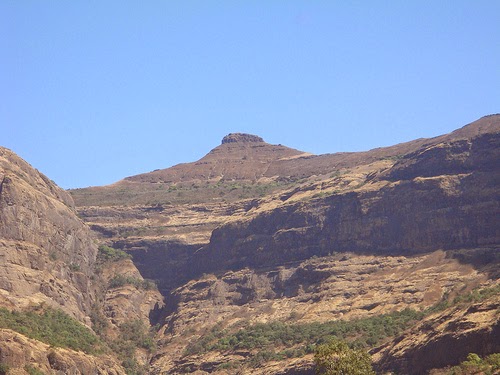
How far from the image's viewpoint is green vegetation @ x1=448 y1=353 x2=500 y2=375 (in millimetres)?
63994

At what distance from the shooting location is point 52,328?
306ft

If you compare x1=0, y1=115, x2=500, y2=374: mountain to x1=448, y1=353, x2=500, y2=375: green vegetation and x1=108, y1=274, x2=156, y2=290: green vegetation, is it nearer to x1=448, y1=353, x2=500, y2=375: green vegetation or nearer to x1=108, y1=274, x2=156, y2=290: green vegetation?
x1=108, y1=274, x2=156, y2=290: green vegetation

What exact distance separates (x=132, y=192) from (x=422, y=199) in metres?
60.7

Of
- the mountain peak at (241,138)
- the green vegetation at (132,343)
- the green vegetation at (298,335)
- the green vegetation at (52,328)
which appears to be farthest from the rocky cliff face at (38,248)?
the mountain peak at (241,138)

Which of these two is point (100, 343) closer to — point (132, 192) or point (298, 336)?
point (298, 336)

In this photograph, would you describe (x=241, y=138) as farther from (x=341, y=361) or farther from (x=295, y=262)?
(x=341, y=361)

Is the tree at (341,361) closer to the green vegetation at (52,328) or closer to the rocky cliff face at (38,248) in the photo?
the green vegetation at (52,328)

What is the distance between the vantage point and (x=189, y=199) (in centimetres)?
14962

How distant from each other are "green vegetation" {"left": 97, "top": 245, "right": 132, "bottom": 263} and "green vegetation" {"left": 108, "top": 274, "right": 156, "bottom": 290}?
4686 mm

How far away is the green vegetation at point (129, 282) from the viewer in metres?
124

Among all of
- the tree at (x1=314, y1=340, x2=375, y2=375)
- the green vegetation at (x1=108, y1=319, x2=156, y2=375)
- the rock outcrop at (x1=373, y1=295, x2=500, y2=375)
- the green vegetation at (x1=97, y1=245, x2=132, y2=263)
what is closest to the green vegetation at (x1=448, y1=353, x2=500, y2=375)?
the rock outcrop at (x1=373, y1=295, x2=500, y2=375)

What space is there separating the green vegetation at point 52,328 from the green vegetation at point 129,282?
20.1 metres

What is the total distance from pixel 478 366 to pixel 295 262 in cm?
5385

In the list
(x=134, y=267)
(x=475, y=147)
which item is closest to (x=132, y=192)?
(x=134, y=267)
